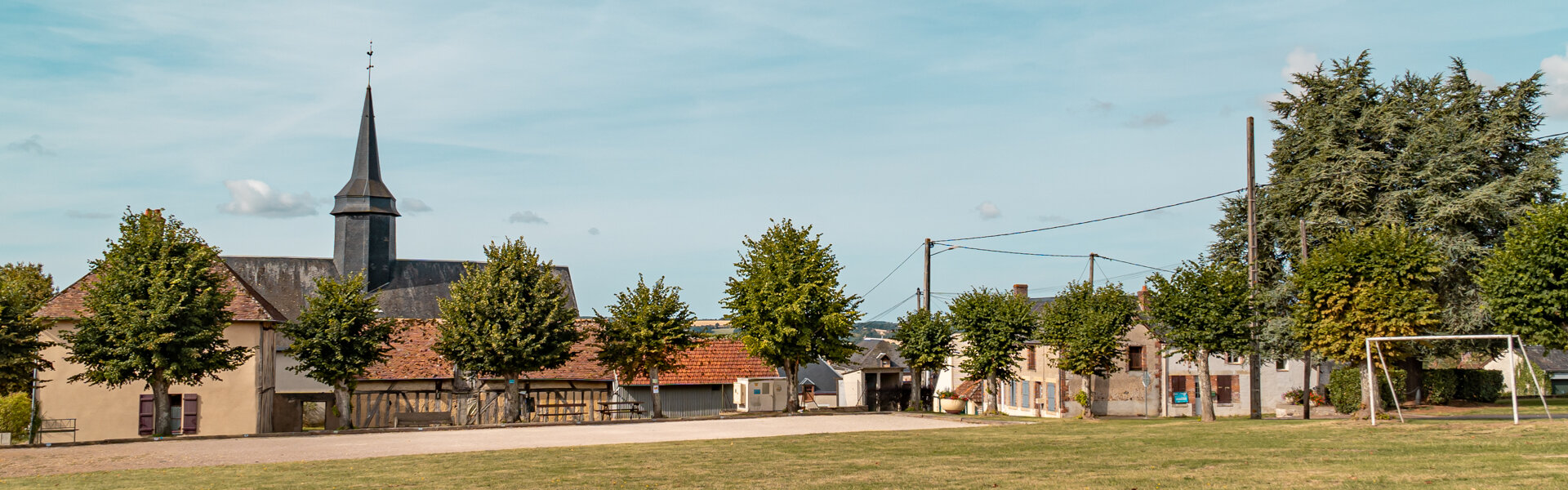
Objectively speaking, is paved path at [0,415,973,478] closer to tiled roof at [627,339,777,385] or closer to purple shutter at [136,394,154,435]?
purple shutter at [136,394,154,435]

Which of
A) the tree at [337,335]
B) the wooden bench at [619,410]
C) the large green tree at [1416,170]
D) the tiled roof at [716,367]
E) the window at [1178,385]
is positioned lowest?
the wooden bench at [619,410]

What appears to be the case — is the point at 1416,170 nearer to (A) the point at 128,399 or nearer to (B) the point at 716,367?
(B) the point at 716,367

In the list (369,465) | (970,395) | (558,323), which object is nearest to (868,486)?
(369,465)

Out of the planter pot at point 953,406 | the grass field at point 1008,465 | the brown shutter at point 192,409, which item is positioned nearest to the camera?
the grass field at point 1008,465

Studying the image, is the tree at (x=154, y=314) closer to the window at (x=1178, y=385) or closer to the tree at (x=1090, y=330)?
the tree at (x=1090, y=330)

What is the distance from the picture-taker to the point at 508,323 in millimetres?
39688

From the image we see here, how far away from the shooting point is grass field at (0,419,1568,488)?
15.1 m

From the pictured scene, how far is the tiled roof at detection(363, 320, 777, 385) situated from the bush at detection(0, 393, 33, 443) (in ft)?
47.3

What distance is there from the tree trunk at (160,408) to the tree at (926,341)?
2999 cm

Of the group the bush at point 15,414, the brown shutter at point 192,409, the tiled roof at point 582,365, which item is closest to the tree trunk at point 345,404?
the brown shutter at point 192,409

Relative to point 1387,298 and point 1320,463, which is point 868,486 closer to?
point 1320,463

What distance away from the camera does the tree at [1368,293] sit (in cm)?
2823

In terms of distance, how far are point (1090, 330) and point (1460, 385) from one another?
2098 centimetres

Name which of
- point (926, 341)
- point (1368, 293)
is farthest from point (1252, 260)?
point (926, 341)
